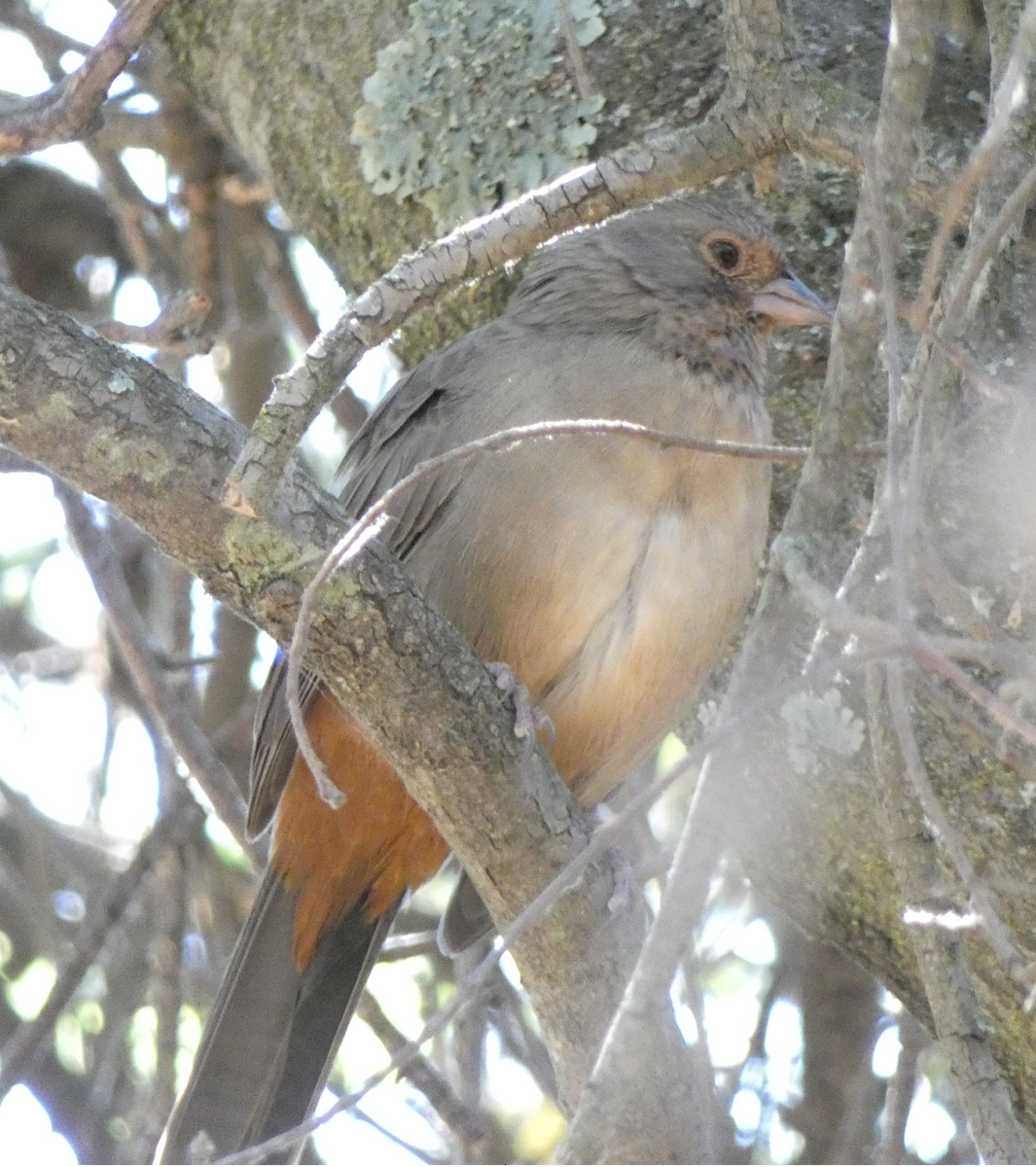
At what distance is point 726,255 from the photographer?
4133 mm

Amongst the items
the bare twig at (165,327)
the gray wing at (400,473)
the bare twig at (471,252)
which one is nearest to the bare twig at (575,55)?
the gray wing at (400,473)

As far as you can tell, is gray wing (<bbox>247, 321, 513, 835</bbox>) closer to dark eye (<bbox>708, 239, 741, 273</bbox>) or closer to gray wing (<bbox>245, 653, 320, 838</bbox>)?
gray wing (<bbox>245, 653, 320, 838</bbox>)

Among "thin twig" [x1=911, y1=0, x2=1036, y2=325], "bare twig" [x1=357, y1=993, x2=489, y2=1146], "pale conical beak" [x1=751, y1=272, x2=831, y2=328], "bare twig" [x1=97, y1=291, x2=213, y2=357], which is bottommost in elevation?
"bare twig" [x1=357, y1=993, x2=489, y2=1146]

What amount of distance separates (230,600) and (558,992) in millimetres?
929

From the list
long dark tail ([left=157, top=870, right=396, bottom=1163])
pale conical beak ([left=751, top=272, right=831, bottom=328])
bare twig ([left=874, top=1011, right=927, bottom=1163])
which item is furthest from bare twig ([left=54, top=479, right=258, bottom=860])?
Result: pale conical beak ([left=751, top=272, right=831, bottom=328])

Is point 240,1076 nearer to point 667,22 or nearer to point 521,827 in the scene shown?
point 521,827

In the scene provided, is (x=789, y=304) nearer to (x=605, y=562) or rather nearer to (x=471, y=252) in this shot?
(x=605, y=562)

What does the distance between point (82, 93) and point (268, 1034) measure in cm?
211

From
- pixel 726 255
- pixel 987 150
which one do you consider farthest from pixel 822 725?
pixel 987 150

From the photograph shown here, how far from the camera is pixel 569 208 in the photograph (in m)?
2.84

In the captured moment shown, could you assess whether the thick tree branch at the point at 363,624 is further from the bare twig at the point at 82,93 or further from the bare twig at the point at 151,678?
the bare twig at the point at 151,678

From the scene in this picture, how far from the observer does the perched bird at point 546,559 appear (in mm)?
3619

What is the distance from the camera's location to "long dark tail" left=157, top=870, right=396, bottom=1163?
381 centimetres

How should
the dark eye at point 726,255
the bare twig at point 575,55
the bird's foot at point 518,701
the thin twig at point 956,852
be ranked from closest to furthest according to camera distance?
the thin twig at point 956,852
the bird's foot at point 518,701
the bare twig at point 575,55
the dark eye at point 726,255
